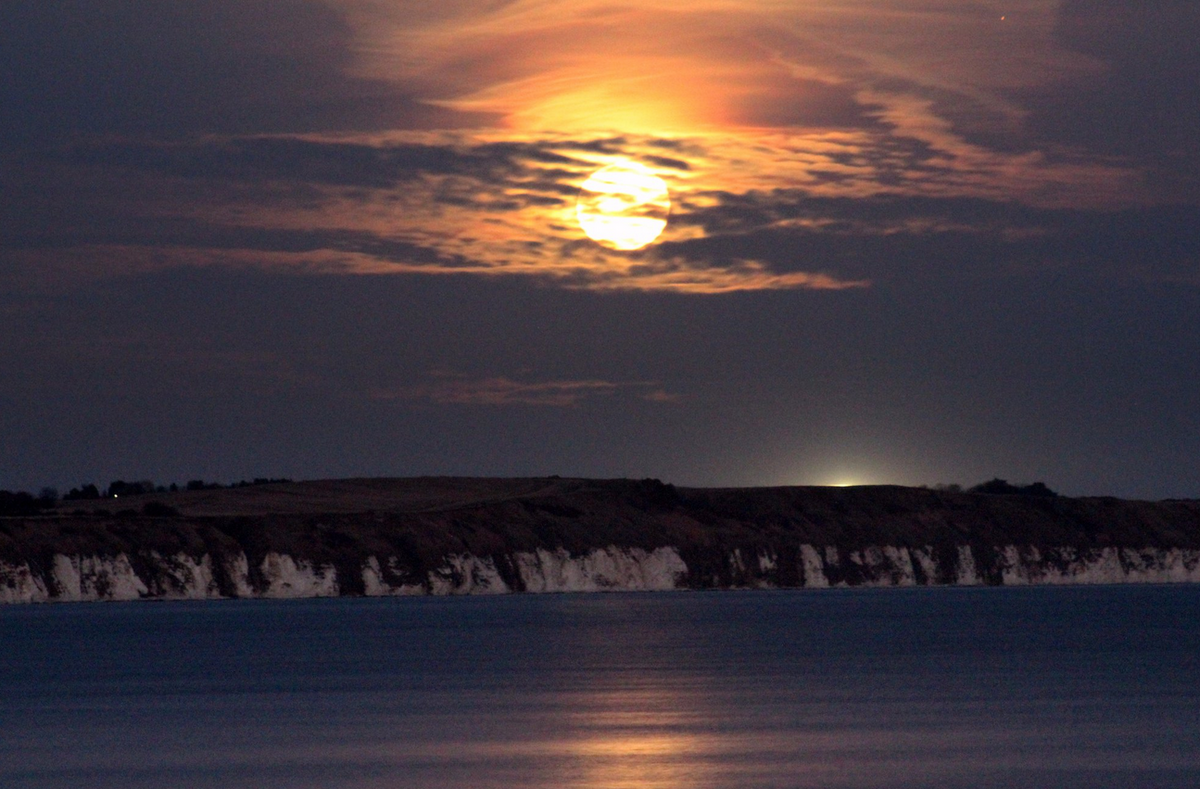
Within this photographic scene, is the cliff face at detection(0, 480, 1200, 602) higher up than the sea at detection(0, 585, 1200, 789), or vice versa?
the cliff face at detection(0, 480, 1200, 602)

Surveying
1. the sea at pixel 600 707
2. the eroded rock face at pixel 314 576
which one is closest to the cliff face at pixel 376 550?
the eroded rock face at pixel 314 576

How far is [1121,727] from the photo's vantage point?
1873 inches

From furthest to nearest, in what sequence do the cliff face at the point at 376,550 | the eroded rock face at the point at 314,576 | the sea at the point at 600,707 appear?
the eroded rock face at the point at 314,576
the cliff face at the point at 376,550
the sea at the point at 600,707

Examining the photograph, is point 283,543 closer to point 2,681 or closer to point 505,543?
point 505,543

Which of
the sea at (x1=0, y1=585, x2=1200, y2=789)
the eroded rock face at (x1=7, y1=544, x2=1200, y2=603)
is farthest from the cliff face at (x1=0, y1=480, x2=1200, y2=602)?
the sea at (x1=0, y1=585, x2=1200, y2=789)

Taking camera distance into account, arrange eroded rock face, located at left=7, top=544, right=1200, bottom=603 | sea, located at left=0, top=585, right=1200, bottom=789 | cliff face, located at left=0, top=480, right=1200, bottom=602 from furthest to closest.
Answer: eroded rock face, located at left=7, top=544, right=1200, bottom=603
cliff face, located at left=0, top=480, right=1200, bottom=602
sea, located at left=0, top=585, right=1200, bottom=789

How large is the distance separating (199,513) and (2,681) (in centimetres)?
12508

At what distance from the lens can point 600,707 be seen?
5384 cm

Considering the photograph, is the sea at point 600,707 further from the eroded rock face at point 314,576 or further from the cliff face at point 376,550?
the eroded rock face at point 314,576

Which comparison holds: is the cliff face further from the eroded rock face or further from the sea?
the sea

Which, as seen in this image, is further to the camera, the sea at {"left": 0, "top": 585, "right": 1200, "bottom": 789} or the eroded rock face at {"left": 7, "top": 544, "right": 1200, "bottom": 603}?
the eroded rock face at {"left": 7, "top": 544, "right": 1200, "bottom": 603}

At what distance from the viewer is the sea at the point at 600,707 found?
127 ft

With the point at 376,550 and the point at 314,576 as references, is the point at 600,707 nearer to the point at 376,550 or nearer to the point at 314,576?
the point at 314,576

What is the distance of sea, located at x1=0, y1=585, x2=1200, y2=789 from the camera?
38750mm
